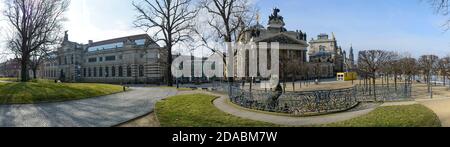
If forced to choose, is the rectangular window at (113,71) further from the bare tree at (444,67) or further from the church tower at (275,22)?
the bare tree at (444,67)

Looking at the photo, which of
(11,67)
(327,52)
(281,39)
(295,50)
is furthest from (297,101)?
(11,67)

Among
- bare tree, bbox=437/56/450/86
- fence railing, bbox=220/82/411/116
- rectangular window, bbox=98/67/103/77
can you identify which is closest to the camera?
fence railing, bbox=220/82/411/116

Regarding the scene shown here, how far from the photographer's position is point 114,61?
206 feet

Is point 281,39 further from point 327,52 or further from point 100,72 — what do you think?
point 100,72

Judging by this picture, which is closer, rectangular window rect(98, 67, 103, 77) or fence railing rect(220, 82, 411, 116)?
fence railing rect(220, 82, 411, 116)

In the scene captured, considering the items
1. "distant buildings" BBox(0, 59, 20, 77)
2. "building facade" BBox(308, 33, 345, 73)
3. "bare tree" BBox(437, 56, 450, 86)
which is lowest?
"bare tree" BBox(437, 56, 450, 86)

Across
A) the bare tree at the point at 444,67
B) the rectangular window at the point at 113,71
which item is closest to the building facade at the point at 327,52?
the bare tree at the point at 444,67

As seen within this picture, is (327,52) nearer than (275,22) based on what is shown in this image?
No

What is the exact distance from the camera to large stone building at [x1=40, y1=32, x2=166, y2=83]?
185 feet

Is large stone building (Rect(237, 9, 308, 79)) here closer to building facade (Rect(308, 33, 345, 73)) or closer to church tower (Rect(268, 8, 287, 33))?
church tower (Rect(268, 8, 287, 33))

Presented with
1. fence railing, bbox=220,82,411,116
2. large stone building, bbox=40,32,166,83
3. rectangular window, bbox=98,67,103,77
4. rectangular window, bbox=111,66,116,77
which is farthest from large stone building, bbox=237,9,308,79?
fence railing, bbox=220,82,411,116
